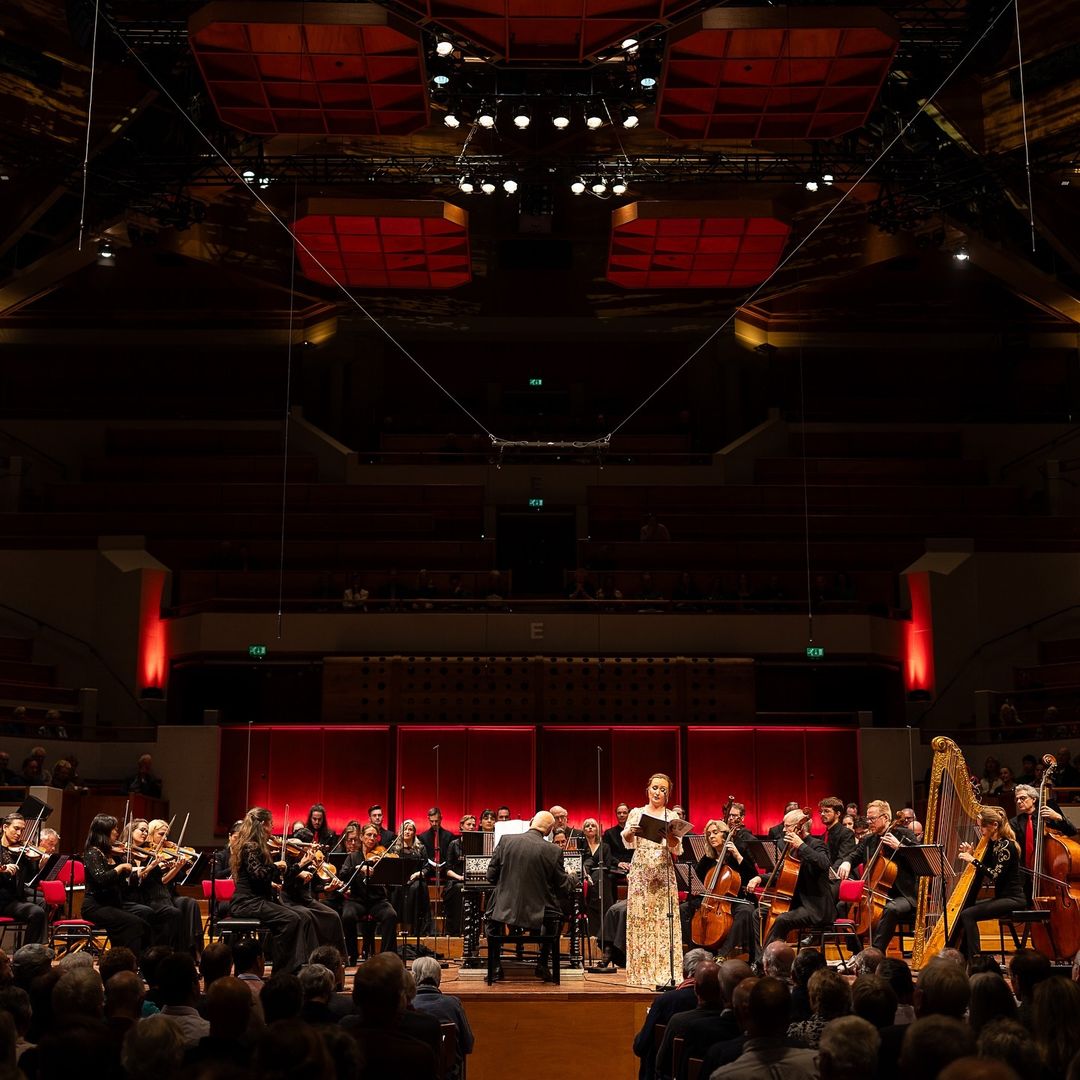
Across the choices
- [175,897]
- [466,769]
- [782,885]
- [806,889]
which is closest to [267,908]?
[175,897]

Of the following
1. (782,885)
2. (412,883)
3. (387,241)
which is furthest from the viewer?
(387,241)

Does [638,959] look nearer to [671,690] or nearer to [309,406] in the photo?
[671,690]

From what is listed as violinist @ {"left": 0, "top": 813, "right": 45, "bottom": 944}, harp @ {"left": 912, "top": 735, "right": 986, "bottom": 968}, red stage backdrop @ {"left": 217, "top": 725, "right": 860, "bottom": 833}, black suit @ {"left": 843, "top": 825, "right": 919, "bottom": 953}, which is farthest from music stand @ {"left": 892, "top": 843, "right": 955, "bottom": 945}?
red stage backdrop @ {"left": 217, "top": 725, "right": 860, "bottom": 833}

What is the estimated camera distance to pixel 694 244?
18.7 metres

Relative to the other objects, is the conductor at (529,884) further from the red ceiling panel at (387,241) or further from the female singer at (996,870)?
the red ceiling panel at (387,241)

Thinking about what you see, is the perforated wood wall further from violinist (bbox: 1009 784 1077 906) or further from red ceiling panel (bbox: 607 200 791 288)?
violinist (bbox: 1009 784 1077 906)

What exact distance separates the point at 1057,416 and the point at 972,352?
2.36m

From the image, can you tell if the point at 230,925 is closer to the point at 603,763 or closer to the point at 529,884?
the point at 529,884

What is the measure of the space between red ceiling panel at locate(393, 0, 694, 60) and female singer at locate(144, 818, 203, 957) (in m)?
8.10

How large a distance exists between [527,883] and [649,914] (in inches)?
36.2

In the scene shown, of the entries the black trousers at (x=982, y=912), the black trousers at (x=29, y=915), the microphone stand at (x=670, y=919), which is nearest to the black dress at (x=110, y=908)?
the black trousers at (x=29, y=915)

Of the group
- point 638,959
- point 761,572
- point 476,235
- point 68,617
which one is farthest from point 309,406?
point 638,959

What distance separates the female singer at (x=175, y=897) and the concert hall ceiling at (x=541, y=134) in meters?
8.21

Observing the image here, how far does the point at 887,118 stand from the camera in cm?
1767
